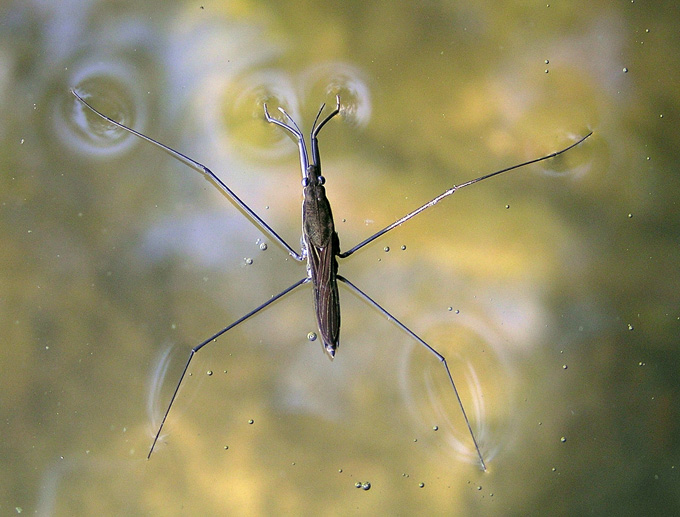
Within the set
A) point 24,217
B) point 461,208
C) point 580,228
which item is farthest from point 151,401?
point 580,228

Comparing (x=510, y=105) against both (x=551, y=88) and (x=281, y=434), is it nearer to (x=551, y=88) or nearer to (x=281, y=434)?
(x=551, y=88)

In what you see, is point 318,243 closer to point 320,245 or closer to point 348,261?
point 320,245

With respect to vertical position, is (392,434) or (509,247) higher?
(509,247)

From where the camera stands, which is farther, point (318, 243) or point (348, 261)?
point (348, 261)

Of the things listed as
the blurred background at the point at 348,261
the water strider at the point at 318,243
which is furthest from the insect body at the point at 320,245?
the blurred background at the point at 348,261

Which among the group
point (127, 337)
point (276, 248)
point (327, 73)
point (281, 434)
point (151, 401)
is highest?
point (327, 73)

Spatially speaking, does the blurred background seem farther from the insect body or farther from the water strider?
the insect body

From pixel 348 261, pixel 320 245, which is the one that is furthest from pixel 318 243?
pixel 348 261
